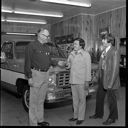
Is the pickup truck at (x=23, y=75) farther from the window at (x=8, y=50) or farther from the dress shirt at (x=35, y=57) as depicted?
the dress shirt at (x=35, y=57)

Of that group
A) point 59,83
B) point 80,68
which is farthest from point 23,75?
point 80,68

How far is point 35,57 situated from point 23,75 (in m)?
1.41

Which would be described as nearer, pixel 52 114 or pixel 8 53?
pixel 52 114

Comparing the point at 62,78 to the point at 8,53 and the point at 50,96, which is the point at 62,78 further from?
the point at 8,53

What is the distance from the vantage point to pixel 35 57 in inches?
149

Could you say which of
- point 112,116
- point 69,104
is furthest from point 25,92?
point 112,116

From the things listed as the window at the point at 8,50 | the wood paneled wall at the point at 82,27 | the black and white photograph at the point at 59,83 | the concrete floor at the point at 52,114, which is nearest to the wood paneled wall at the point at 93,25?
the wood paneled wall at the point at 82,27

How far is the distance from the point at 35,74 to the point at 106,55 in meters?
1.54

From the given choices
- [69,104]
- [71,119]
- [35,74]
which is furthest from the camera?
[69,104]

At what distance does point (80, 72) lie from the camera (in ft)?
13.5

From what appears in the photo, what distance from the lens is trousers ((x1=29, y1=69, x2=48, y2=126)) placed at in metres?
3.80

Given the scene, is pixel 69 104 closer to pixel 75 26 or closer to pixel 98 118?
pixel 98 118

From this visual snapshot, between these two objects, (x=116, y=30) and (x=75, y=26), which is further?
(x=75, y=26)

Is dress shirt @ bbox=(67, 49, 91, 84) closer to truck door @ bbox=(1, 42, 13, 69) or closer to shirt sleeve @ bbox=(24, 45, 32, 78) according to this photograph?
shirt sleeve @ bbox=(24, 45, 32, 78)
